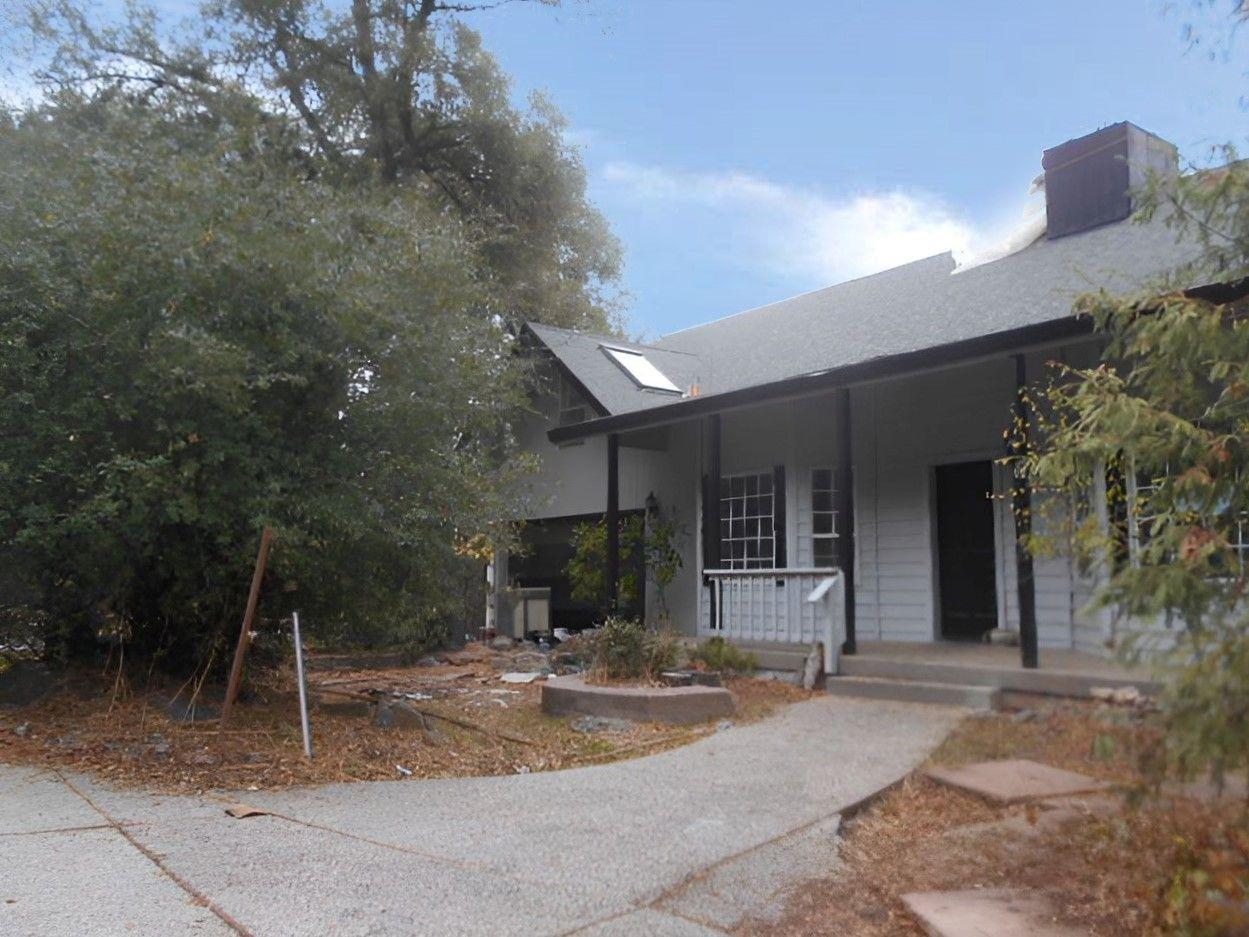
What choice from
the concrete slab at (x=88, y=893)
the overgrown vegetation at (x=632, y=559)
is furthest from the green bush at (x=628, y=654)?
the concrete slab at (x=88, y=893)

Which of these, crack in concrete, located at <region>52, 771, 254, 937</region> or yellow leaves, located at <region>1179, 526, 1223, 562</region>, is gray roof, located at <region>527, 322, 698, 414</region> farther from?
yellow leaves, located at <region>1179, 526, 1223, 562</region>

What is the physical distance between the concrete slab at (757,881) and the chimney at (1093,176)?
9.20 m

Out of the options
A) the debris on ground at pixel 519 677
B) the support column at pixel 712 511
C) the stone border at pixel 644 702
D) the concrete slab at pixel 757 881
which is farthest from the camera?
the support column at pixel 712 511

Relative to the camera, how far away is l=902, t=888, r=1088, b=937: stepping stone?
11.4 ft

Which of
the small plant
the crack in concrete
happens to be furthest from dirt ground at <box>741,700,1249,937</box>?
the small plant

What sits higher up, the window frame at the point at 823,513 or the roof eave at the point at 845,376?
the roof eave at the point at 845,376

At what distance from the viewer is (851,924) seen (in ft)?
12.5

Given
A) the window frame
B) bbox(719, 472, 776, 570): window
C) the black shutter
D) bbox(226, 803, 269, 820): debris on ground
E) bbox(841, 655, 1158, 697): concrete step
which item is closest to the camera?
bbox(226, 803, 269, 820): debris on ground

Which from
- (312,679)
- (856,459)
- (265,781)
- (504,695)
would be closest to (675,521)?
(856,459)

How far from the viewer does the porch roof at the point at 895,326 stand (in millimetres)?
9227

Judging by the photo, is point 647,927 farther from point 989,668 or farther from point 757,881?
point 989,668

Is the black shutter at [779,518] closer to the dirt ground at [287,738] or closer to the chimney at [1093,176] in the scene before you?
the dirt ground at [287,738]

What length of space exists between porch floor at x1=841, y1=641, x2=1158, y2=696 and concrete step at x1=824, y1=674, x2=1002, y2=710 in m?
0.10

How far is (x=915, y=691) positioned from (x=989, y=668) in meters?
0.64
